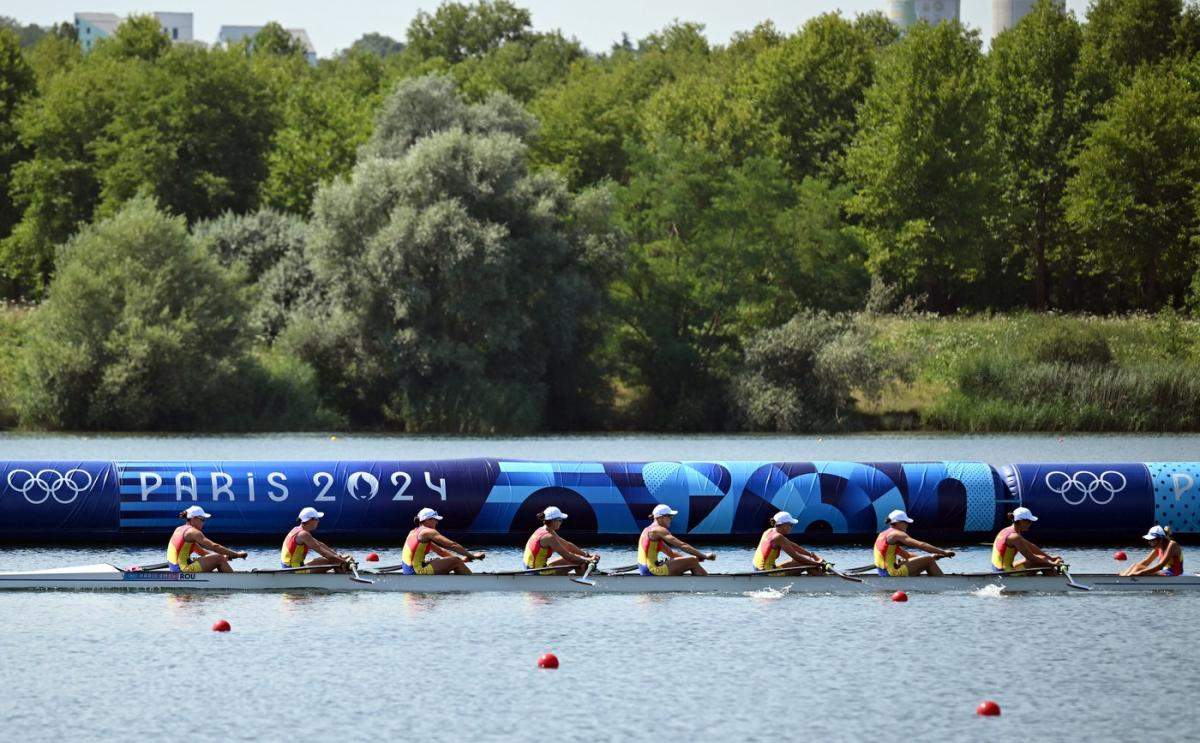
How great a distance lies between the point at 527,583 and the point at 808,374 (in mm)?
45614

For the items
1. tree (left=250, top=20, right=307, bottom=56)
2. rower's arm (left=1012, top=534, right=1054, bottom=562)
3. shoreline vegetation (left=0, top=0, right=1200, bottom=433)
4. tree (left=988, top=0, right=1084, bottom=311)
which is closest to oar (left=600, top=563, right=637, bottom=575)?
rower's arm (left=1012, top=534, right=1054, bottom=562)

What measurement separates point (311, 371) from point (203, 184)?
2672 cm

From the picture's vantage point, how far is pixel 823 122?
105m

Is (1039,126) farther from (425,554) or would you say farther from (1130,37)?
(425,554)

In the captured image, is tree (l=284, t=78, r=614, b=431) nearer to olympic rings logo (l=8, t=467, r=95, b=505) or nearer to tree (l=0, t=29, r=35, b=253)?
olympic rings logo (l=8, t=467, r=95, b=505)

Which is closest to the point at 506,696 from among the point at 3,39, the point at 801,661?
the point at 801,661

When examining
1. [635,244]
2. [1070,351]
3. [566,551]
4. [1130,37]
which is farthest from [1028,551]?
[1130,37]

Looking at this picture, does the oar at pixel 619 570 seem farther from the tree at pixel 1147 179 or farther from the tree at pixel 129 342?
the tree at pixel 1147 179

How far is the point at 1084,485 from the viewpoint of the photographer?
135ft

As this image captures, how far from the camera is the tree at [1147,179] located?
294 feet

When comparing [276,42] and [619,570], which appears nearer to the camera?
[619,570]

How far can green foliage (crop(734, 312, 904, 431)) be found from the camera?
7675cm

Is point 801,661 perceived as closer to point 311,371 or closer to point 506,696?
point 506,696

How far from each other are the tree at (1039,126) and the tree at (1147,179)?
16.4 ft
